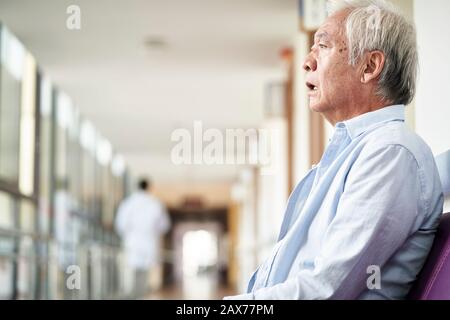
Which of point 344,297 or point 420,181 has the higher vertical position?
point 420,181

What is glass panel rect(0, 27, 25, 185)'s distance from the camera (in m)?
5.35

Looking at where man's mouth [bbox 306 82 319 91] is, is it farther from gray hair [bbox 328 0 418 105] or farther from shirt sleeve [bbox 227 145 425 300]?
shirt sleeve [bbox 227 145 425 300]

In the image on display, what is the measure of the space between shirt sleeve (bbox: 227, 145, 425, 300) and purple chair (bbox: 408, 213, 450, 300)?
0.07 metres

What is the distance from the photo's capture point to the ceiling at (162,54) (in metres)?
5.19

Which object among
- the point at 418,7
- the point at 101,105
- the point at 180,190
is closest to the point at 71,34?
the point at 101,105

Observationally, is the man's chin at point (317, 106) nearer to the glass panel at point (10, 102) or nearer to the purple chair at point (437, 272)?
the purple chair at point (437, 272)

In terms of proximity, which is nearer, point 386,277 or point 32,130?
point 386,277

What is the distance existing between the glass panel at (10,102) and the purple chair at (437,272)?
433 cm

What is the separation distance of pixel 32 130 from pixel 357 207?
5.73 metres

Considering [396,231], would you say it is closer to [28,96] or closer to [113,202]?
[28,96]

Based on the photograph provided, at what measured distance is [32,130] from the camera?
21.4 feet
